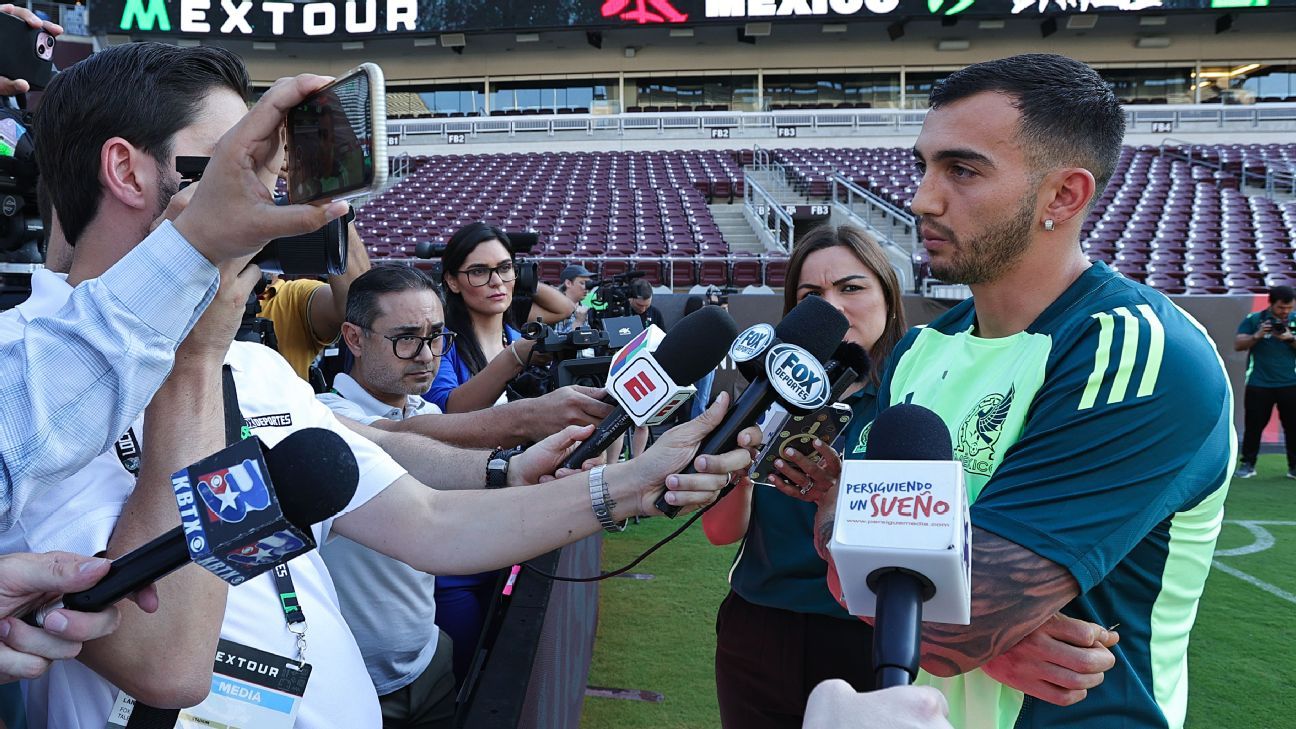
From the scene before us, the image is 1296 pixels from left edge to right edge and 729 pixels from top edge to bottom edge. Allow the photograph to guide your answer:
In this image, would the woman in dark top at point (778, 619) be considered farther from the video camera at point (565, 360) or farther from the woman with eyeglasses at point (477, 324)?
the woman with eyeglasses at point (477, 324)

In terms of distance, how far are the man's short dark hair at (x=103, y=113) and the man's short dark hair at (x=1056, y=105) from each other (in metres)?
1.13

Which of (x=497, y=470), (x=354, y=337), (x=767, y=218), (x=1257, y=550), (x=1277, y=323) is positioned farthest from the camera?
(x=767, y=218)

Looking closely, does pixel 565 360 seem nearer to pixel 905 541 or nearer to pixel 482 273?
pixel 482 273

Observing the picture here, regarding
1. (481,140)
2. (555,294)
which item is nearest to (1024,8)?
(481,140)

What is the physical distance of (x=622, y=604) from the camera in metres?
4.49

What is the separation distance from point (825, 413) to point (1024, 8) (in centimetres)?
2586

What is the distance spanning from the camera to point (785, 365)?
4.46ft

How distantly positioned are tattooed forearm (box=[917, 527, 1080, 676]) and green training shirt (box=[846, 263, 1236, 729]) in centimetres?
2

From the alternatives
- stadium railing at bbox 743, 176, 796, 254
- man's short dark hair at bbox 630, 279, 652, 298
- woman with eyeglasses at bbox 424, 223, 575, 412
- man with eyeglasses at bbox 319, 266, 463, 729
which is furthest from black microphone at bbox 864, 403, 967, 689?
stadium railing at bbox 743, 176, 796, 254

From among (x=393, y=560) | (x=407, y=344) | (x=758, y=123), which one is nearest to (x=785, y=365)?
(x=393, y=560)

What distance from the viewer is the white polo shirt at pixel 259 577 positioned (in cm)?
105

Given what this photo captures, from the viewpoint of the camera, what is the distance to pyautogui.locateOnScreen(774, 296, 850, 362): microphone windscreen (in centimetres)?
146

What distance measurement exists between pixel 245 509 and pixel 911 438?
22.3 inches

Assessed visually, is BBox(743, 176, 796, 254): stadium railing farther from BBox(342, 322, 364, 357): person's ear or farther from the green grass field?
BBox(342, 322, 364, 357): person's ear
